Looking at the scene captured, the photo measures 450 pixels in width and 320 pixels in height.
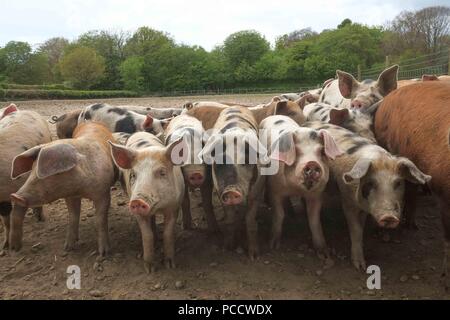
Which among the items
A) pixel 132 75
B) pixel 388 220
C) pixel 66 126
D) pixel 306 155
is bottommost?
pixel 388 220

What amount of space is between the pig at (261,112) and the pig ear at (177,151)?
201cm

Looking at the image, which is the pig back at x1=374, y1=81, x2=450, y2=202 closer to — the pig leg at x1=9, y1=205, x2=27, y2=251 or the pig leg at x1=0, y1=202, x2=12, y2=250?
the pig leg at x1=9, y1=205, x2=27, y2=251

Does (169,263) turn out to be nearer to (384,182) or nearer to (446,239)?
(384,182)

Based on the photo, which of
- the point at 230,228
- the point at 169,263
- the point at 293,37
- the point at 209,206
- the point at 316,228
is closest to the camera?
the point at 169,263

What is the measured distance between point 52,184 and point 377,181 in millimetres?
3122

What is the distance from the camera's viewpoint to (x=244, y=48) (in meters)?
64.8

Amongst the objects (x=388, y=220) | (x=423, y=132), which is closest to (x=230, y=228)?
(x=388, y=220)

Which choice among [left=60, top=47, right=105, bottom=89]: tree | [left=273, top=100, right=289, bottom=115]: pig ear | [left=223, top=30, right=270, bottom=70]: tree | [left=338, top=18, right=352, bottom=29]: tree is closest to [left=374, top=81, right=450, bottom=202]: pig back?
[left=273, top=100, right=289, bottom=115]: pig ear

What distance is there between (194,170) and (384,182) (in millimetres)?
1839

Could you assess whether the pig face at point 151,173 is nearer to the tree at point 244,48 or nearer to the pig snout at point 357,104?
the pig snout at point 357,104

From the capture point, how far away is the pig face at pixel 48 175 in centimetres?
408

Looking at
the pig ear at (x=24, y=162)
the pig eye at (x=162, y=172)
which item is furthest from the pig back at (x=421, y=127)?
the pig ear at (x=24, y=162)

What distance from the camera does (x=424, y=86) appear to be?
4652 mm

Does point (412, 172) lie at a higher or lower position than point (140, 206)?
higher
